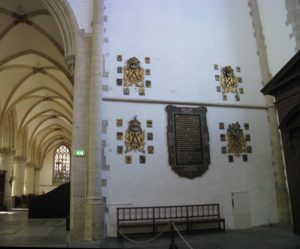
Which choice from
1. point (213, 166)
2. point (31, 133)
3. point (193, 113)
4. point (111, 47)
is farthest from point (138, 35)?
point (31, 133)

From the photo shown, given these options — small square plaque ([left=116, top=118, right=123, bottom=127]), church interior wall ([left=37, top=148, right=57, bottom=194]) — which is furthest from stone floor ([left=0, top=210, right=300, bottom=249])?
church interior wall ([left=37, top=148, right=57, bottom=194])

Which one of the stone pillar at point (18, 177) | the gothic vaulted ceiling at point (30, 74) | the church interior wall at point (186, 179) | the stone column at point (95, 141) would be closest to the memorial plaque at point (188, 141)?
the church interior wall at point (186, 179)

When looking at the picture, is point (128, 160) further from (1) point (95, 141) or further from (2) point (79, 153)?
(2) point (79, 153)

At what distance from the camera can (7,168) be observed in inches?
719

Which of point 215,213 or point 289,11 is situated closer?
point 215,213

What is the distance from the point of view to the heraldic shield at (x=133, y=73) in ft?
28.3

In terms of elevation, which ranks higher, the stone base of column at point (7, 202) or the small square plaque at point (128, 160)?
the small square plaque at point (128, 160)

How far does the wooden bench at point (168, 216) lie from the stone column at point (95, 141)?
59 cm

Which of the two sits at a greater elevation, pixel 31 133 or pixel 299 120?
pixel 31 133

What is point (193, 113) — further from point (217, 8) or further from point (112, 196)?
point (217, 8)

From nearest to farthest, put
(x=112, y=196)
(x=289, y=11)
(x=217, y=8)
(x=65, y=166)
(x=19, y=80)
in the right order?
(x=112, y=196)
(x=289, y=11)
(x=217, y=8)
(x=19, y=80)
(x=65, y=166)

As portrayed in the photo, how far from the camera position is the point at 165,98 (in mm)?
8734

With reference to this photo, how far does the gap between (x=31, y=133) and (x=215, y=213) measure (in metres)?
19.5

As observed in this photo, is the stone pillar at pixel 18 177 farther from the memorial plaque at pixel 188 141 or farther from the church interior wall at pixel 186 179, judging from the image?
the memorial plaque at pixel 188 141
